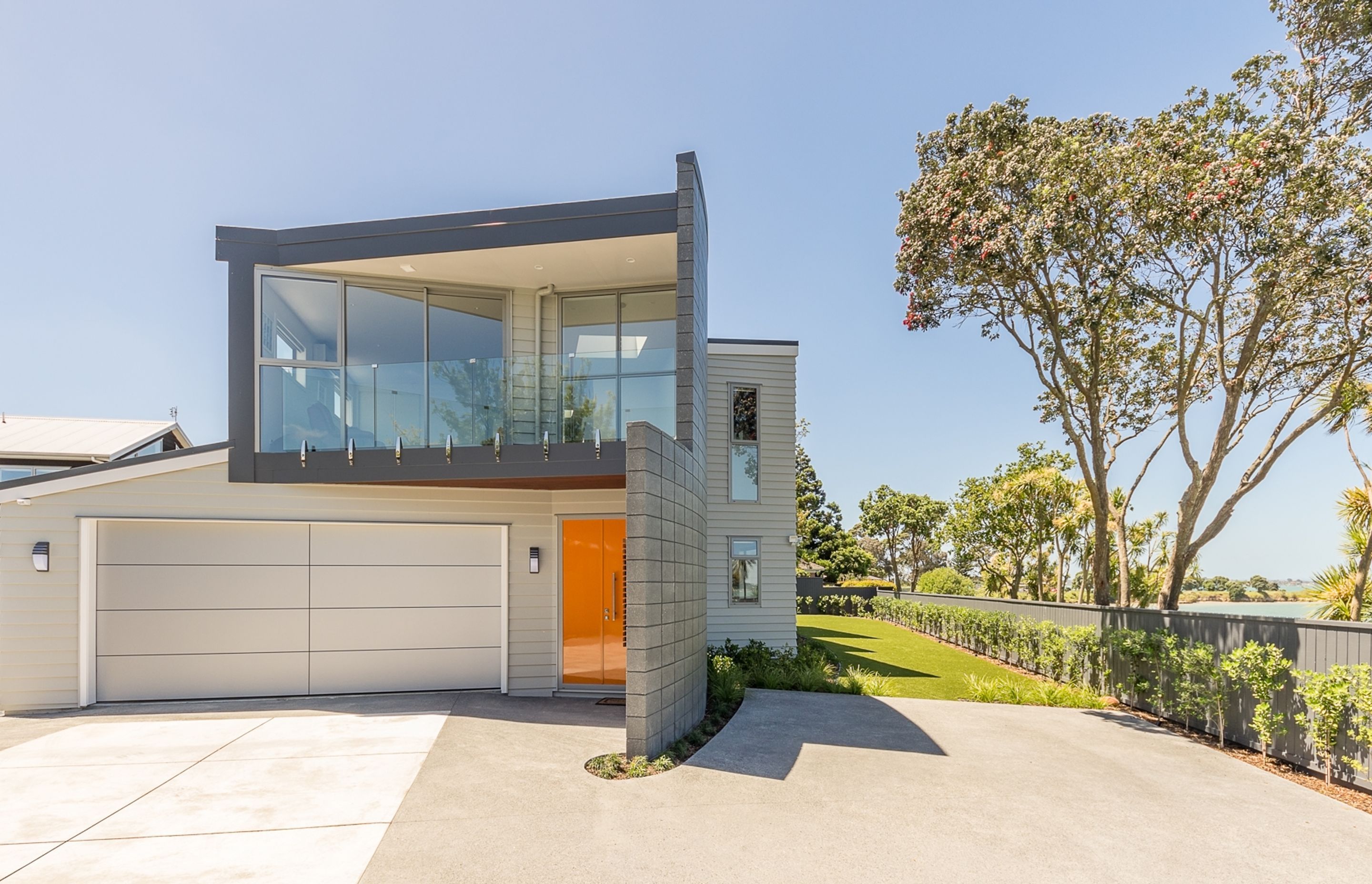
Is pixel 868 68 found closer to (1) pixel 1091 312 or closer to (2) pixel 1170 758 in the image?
(1) pixel 1091 312

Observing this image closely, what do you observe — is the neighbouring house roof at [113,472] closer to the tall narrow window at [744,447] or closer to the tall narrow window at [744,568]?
the tall narrow window at [744,447]

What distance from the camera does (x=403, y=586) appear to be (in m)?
9.87

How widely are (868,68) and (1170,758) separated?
12558 mm

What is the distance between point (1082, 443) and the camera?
1138 centimetres

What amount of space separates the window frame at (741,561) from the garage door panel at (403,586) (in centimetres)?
472

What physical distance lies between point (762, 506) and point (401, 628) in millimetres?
6704

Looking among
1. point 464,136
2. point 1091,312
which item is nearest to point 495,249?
point 464,136

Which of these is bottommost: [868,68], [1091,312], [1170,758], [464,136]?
[1170,758]

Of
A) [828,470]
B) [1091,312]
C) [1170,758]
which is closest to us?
[1170,758]

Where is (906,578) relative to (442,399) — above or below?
below

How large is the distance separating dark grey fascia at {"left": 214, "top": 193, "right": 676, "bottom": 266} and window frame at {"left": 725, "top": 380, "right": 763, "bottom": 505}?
511 cm

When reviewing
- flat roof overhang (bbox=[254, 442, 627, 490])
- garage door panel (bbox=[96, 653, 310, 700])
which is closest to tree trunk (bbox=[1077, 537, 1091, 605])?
flat roof overhang (bbox=[254, 442, 627, 490])

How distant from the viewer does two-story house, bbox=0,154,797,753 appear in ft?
29.0

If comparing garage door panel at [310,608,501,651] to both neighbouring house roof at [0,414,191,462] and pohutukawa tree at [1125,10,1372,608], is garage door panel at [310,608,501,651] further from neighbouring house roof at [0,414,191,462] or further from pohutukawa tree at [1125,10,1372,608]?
neighbouring house roof at [0,414,191,462]
